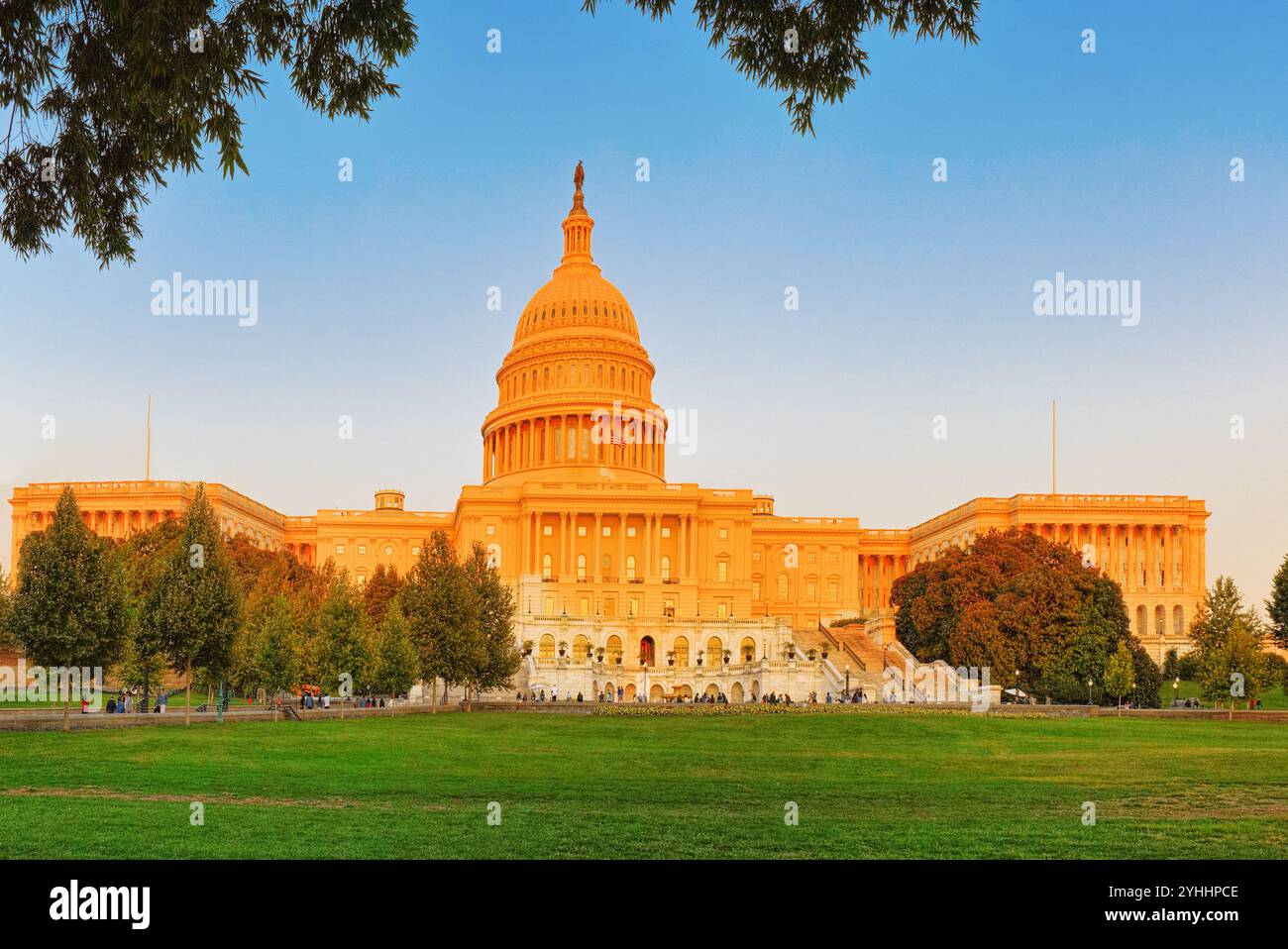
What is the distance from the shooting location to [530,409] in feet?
437

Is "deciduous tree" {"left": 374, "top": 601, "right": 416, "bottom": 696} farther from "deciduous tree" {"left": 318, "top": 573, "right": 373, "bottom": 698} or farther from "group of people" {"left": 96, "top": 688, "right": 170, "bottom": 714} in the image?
"group of people" {"left": 96, "top": 688, "right": 170, "bottom": 714}

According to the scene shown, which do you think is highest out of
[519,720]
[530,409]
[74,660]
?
[530,409]

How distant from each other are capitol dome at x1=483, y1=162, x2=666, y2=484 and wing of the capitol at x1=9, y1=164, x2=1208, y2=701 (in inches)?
8.7

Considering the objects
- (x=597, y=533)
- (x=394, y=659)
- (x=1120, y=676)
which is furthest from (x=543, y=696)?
(x=597, y=533)

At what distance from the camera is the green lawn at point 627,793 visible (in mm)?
17062

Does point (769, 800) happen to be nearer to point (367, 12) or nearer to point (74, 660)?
point (367, 12)

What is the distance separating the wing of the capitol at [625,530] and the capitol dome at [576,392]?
222 mm

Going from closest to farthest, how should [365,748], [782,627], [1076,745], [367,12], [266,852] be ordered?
[367,12], [266,852], [365,748], [1076,745], [782,627]

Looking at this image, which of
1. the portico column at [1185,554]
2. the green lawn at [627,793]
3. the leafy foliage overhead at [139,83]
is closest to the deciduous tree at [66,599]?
the green lawn at [627,793]

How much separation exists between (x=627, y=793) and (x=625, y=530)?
93562 millimetres

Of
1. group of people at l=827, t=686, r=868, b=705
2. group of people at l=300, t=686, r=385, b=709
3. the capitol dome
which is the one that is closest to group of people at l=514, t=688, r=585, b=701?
group of people at l=300, t=686, r=385, b=709

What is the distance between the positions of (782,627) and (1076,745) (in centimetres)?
5820

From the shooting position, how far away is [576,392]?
132125mm
